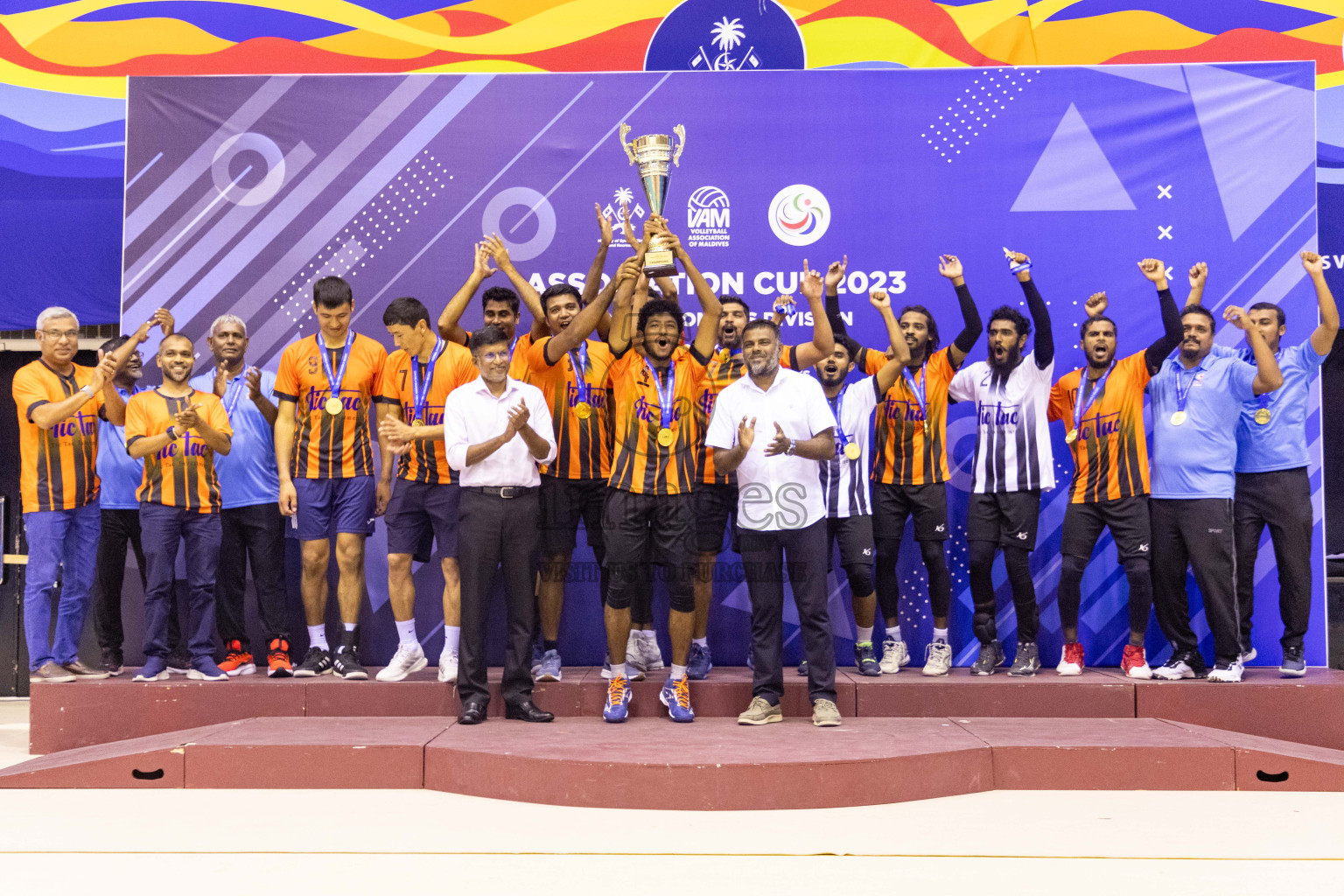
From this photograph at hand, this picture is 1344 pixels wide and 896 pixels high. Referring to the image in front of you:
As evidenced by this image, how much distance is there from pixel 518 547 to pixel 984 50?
4.11 m

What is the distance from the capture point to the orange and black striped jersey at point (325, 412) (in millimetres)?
5254

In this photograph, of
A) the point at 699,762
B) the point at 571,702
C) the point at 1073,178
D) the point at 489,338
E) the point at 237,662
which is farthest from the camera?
the point at 1073,178

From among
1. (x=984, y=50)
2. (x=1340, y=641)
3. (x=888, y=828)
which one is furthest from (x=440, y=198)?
(x=1340, y=641)

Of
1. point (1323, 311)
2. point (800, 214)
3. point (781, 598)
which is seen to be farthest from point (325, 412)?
point (1323, 311)

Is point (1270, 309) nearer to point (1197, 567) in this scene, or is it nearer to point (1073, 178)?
point (1073, 178)

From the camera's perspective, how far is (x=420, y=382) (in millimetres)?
5266

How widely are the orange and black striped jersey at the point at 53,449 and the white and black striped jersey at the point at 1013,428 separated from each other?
4.48m

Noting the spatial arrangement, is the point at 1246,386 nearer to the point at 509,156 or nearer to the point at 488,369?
the point at 488,369

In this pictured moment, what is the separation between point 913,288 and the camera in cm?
589

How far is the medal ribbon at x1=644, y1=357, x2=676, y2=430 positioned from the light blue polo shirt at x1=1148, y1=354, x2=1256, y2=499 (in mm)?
2431

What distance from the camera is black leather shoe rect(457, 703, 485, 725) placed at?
462 centimetres

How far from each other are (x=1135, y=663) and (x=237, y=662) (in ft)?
14.5

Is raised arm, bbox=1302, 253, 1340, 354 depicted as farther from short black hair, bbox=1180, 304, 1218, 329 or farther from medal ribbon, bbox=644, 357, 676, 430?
medal ribbon, bbox=644, 357, 676, 430

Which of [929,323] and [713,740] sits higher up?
[929,323]
